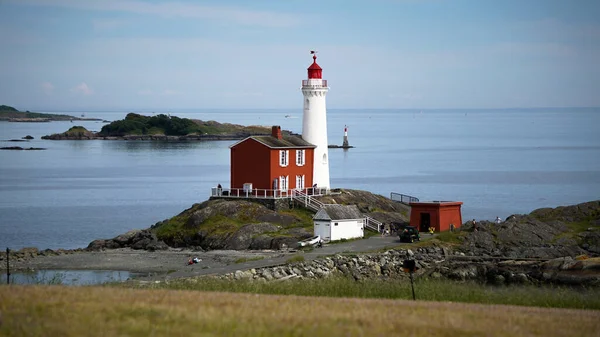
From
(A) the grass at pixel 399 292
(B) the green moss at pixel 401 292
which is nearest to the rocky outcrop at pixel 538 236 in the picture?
(B) the green moss at pixel 401 292

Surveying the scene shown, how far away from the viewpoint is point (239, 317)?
19.7 metres

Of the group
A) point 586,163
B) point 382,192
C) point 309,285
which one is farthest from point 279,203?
point 586,163

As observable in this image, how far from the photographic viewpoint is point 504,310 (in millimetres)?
22578

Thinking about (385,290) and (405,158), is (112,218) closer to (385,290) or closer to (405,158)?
(385,290)

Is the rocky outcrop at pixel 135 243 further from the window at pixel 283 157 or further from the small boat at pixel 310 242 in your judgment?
the window at pixel 283 157

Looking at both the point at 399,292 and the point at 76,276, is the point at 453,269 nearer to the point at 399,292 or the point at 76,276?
the point at 399,292

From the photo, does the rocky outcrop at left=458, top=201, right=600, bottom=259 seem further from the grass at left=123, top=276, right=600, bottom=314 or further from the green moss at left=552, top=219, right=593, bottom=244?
the grass at left=123, top=276, right=600, bottom=314

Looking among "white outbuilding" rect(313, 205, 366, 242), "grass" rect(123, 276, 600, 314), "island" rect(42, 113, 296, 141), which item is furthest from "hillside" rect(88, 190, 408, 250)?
"island" rect(42, 113, 296, 141)

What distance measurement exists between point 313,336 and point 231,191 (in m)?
33.3

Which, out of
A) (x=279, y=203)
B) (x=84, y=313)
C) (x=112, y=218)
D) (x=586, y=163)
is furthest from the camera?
(x=586, y=163)

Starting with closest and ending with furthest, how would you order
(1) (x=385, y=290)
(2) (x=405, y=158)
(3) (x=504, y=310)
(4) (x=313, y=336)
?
(4) (x=313, y=336) < (3) (x=504, y=310) < (1) (x=385, y=290) < (2) (x=405, y=158)

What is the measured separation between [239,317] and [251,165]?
31.5 m

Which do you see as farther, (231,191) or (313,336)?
(231,191)

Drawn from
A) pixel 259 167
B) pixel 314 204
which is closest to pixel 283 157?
pixel 259 167
